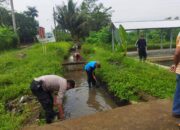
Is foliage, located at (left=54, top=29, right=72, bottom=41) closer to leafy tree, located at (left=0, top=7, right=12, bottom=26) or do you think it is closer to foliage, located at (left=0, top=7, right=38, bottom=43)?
foliage, located at (left=0, top=7, right=38, bottom=43)

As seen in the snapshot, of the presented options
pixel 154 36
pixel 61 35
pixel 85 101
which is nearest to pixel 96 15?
pixel 61 35

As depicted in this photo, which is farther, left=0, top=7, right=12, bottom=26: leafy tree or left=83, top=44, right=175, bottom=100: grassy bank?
left=0, top=7, right=12, bottom=26: leafy tree

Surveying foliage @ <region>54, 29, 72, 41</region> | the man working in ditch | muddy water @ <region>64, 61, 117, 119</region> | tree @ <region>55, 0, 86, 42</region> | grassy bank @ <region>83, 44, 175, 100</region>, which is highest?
tree @ <region>55, 0, 86, 42</region>

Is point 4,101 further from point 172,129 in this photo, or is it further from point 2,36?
point 2,36

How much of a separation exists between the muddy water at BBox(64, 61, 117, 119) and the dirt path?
1954 millimetres

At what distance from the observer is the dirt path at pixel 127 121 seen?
3.81m

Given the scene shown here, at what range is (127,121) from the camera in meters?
4.02

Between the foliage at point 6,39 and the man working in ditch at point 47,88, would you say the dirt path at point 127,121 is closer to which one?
the man working in ditch at point 47,88

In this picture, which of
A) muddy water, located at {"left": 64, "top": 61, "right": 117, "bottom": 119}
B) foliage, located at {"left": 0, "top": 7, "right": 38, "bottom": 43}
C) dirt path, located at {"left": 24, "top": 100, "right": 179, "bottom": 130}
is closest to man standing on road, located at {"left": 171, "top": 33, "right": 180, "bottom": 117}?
dirt path, located at {"left": 24, "top": 100, "right": 179, "bottom": 130}

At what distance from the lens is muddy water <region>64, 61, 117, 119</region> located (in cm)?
650

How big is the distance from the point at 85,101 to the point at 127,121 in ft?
11.5

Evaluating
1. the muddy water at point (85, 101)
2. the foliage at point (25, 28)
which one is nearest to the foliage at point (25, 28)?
the foliage at point (25, 28)

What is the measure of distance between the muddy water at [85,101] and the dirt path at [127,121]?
76.9 inches

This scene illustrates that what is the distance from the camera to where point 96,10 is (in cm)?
3897
